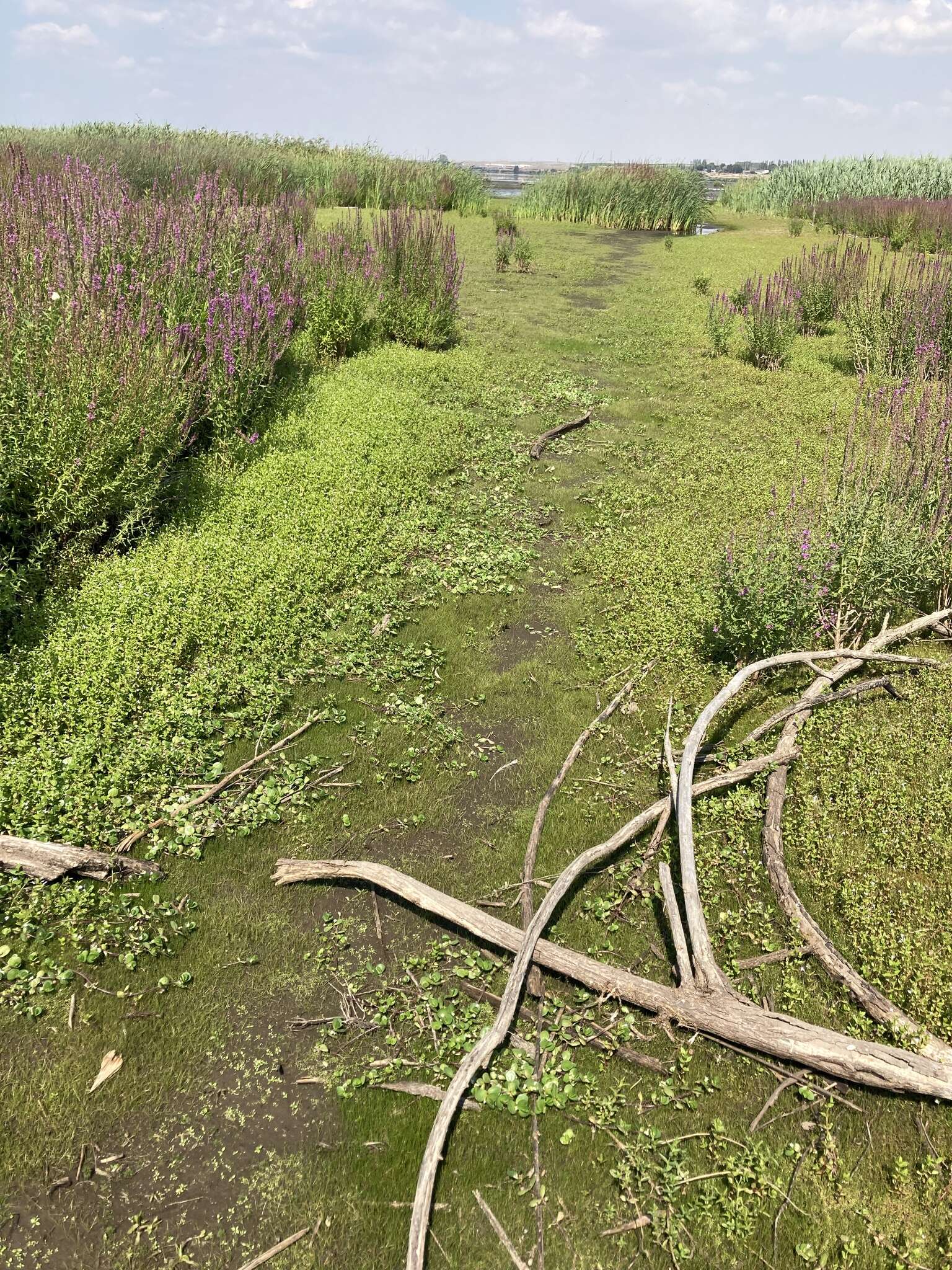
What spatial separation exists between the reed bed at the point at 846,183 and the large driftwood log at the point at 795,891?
27561 millimetres

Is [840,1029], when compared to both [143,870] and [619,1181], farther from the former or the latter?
[143,870]

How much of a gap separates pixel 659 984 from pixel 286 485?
511 centimetres

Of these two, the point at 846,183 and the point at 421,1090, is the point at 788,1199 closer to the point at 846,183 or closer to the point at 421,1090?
the point at 421,1090

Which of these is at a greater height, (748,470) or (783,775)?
(748,470)

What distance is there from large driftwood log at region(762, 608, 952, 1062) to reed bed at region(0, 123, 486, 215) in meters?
14.1

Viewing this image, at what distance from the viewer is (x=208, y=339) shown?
7105mm

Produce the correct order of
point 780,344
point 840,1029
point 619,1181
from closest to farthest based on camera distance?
point 619,1181
point 840,1029
point 780,344

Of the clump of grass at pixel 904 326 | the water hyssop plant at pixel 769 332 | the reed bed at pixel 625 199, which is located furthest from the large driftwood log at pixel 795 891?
the reed bed at pixel 625 199

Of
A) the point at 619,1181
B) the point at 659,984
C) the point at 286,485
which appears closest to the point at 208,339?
the point at 286,485

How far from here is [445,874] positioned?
3.77 metres

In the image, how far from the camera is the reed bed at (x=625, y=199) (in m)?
25.5

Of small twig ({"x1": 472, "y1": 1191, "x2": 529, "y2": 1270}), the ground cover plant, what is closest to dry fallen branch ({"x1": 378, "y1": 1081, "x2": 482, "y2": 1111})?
small twig ({"x1": 472, "y1": 1191, "x2": 529, "y2": 1270})

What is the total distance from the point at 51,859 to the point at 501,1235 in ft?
7.66

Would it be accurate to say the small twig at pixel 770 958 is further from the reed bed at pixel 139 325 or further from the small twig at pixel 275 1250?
the reed bed at pixel 139 325
